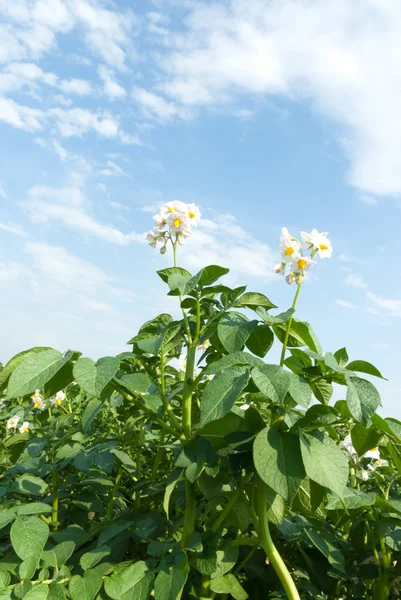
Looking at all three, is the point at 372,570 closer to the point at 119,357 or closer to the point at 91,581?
the point at 91,581

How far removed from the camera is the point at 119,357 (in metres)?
1.31

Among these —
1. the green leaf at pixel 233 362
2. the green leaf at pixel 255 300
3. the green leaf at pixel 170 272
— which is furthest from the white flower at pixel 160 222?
the green leaf at pixel 233 362

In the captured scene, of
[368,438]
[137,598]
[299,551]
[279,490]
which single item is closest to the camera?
[279,490]

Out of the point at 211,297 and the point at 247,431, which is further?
the point at 211,297

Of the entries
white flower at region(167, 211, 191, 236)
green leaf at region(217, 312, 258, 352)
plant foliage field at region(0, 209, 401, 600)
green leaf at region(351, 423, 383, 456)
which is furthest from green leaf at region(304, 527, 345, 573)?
white flower at region(167, 211, 191, 236)

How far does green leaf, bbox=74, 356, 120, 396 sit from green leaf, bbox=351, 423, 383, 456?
0.64 meters

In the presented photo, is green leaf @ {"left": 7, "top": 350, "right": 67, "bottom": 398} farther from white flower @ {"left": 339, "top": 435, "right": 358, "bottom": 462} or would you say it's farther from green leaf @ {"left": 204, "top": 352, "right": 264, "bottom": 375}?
white flower @ {"left": 339, "top": 435, "right": 358, "bottom": 462}

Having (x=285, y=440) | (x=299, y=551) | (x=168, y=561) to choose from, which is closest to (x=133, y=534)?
(x=168, y=561)

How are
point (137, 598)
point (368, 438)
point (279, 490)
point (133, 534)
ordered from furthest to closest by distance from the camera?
point (133, 534) → point (368, 438) → point (137, 598) → point (279, 490)

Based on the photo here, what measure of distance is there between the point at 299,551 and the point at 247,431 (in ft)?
2.31

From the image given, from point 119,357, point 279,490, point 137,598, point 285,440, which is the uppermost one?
point 119,357

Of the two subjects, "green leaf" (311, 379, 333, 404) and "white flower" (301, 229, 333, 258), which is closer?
"green leaf" (311, 379, 333, 404)

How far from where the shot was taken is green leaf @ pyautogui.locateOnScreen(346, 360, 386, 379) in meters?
1.29

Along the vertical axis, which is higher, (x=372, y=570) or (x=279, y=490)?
(x=279, y=490)
